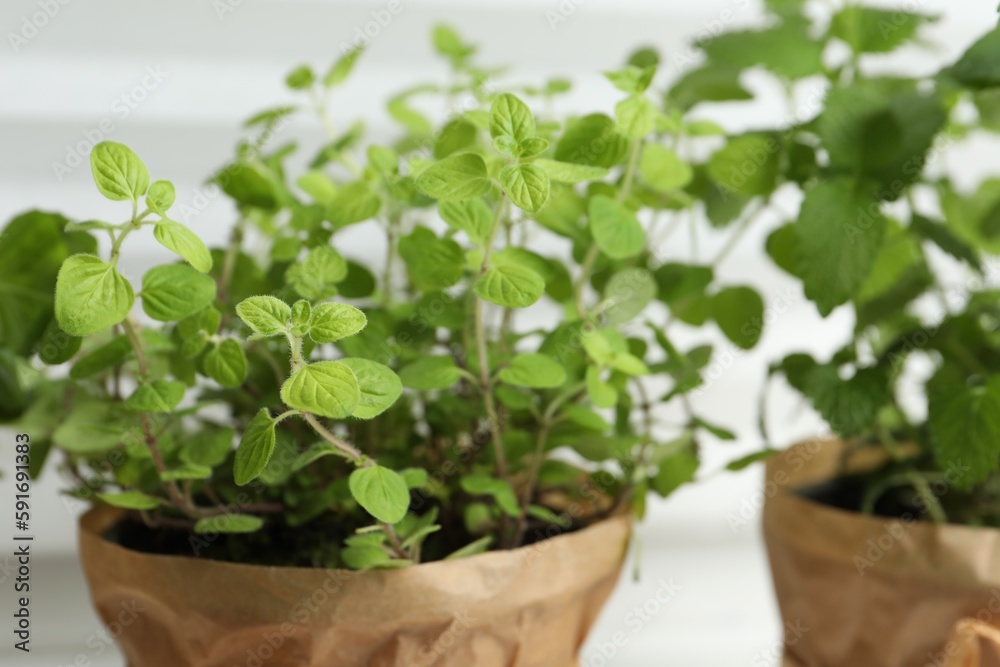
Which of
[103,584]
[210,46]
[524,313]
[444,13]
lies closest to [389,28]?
[444,13]

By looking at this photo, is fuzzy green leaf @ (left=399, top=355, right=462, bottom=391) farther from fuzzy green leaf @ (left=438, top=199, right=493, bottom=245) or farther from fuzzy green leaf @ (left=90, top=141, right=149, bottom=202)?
fuzzy green leaf @ (left=90, top=141, right=149, bottom=202)

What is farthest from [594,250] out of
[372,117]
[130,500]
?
[372,117]

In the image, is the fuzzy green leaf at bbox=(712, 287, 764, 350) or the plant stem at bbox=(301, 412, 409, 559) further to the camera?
the fuzzy green leaf at bbox=(712, 287, 764, 350)

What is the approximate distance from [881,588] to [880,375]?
6.5 inches

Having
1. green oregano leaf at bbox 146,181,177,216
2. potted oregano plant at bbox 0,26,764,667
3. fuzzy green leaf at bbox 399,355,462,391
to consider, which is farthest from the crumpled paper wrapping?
green oregano leaf at bbox 146,181,177,216

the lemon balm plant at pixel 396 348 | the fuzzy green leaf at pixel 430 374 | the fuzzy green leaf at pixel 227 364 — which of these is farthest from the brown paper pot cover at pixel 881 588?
the fuzzy green leaf at pixel 227 364

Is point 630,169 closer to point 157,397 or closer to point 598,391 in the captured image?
point 598,391

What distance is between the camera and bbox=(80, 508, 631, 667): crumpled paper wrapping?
1.83ft

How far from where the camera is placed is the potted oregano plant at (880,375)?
0.67 meters

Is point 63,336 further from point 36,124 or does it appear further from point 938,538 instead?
point 938,538

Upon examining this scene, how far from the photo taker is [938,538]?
0.71 metres

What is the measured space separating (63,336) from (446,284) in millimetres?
241

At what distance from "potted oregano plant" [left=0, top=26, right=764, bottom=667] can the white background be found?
0.96 ft

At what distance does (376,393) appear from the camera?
0.50 metres
